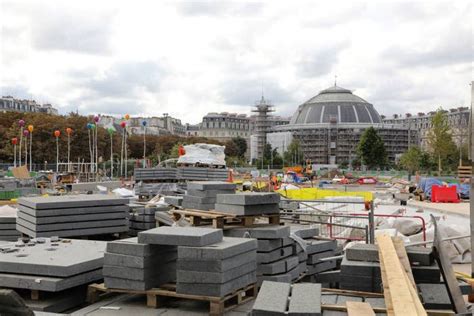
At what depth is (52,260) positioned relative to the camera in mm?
6914

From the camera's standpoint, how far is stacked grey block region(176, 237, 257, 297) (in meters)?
6.07

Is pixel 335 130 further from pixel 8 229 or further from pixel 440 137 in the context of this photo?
pixel 8 229

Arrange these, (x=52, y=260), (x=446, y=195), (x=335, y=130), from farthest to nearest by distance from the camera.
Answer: (x=335, y=130) → (x=446, y=195) → (x=52, y=260)

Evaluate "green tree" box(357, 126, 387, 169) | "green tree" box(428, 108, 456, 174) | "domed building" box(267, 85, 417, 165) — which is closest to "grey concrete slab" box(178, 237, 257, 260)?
"green tree" box(428, 108, 456, 174)

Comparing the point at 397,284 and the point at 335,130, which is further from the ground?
the point at 335,130

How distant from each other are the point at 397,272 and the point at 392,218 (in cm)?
747

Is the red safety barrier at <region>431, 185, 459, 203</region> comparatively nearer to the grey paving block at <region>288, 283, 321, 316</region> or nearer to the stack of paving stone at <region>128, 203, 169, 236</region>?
the stack of paving stone at <region>128, 203, 169, 236</region>

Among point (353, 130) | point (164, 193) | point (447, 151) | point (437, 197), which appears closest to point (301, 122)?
point (353, 130)

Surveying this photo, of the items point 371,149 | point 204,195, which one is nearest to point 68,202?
point 204,195

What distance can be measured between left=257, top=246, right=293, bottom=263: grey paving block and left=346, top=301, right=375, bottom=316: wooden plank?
7.47ft

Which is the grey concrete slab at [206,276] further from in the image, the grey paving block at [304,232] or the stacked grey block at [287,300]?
the grey paving block at [304,232]

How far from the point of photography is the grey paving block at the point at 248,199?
26.2ft

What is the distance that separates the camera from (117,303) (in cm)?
666

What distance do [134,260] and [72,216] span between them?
11.4 feet
